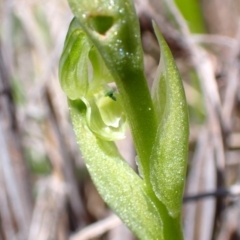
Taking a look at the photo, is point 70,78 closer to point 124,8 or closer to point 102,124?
point 102,124

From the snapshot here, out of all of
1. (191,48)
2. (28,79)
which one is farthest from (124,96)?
(28,79)

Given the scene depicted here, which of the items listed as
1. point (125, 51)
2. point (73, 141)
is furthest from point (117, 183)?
point (73, 141)

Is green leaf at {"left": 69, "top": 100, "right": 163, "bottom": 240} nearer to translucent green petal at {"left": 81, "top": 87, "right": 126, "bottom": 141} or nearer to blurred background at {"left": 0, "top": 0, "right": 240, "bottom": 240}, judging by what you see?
translucent green petal at {"left": 81, "top": 87, "right": 126, "bottom": 141}

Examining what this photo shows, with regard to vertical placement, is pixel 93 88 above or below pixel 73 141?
above

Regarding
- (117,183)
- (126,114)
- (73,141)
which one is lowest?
(73,141)

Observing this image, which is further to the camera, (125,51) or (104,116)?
(104,116)

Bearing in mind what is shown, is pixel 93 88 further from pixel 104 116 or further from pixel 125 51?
pixel 125 51
